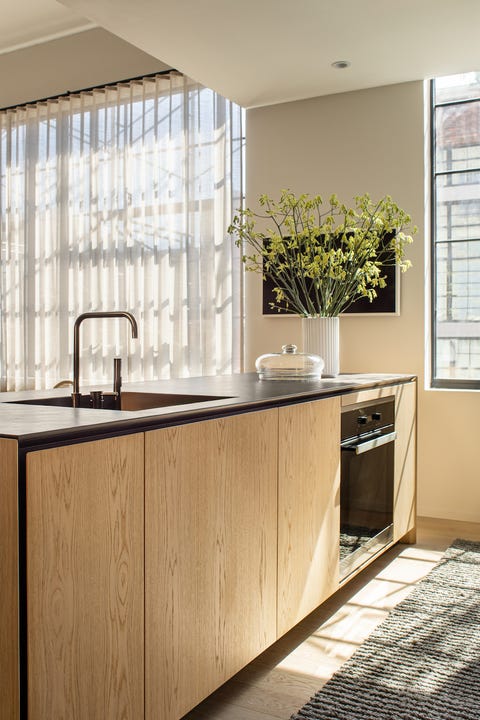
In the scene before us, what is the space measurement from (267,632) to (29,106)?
5.02m

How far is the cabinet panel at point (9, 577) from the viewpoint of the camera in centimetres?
126

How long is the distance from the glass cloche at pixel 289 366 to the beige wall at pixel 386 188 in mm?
1378

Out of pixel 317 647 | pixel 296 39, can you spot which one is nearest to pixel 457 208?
pixel 296 39

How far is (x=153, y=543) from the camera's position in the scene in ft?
5.27

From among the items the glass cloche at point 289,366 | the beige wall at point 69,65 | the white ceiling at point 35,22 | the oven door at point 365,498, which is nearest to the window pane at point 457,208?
the oven door at point 365,498

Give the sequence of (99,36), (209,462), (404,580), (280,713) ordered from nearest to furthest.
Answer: (209,462)
(280,713)
(404,580)
(99,36)

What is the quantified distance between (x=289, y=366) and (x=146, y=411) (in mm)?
1407

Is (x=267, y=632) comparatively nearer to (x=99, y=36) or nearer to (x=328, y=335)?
(x=328, y=335)

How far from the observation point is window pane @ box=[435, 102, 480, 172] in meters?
4.25

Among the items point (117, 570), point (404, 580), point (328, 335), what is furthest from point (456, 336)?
point (117, 570)

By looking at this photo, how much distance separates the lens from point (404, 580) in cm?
313

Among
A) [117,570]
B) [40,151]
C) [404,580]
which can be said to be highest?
[40,151]

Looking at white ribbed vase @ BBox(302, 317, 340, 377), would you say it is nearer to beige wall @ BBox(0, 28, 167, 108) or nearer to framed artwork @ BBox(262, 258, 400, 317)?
framed artwork @ BBox(262, 258, 400, 317)

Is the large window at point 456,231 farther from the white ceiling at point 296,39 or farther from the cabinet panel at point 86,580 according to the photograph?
the cabinet panel at point 86,580
